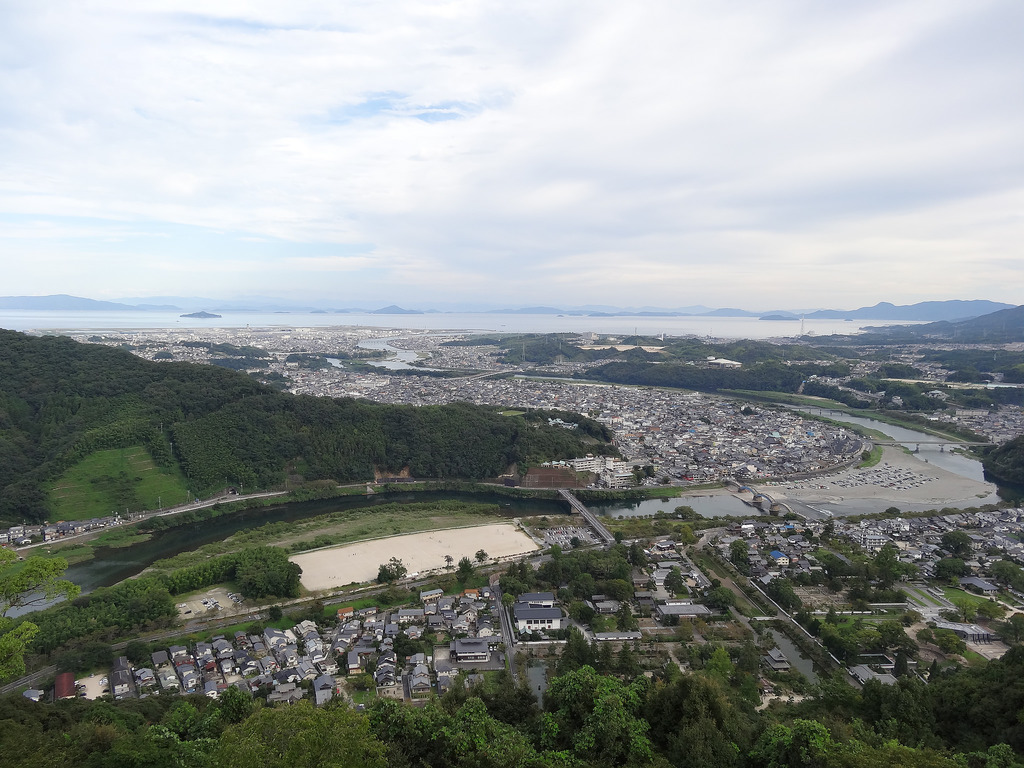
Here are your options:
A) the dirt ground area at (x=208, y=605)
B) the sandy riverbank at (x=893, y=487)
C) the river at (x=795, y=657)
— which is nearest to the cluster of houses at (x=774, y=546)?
the river at (x=795, y=657)

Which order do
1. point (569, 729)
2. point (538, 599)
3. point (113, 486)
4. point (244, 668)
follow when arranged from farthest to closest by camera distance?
point (113, 486) < point (538, 599) < point (244, 668) < point (569, 729)

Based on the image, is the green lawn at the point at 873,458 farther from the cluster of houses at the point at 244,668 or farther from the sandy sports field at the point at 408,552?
the cluster of houses at the point at 244,668

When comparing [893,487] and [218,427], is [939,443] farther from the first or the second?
[218,427]

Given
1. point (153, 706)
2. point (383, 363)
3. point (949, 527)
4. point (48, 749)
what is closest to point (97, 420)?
point (153, 706)

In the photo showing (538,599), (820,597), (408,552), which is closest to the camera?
(538,599)

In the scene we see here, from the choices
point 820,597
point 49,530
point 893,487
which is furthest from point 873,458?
point 49,530

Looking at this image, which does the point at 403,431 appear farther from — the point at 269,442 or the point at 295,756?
the point at 295,756

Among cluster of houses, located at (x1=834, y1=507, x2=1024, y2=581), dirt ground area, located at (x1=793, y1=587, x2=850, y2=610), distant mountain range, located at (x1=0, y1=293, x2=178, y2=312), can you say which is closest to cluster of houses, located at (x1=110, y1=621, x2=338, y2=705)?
dirt ground area, located at (x1=793, y1=587, x2=850, y2=610)
